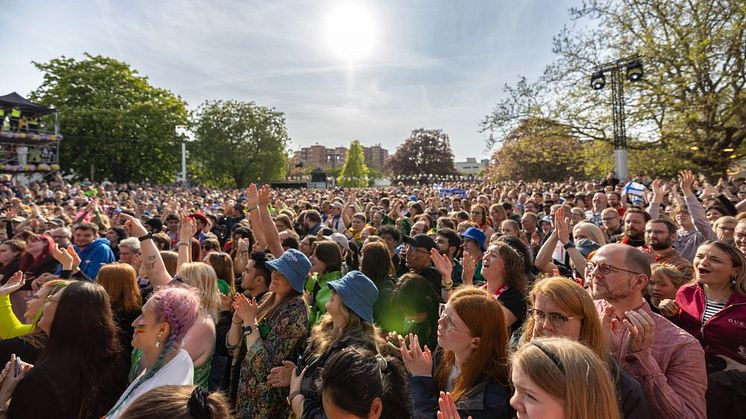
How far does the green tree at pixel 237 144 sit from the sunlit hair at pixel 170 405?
48146 mm

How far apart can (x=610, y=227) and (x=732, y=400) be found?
4.70 m

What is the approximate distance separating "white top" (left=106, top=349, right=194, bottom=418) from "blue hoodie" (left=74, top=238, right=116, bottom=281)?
4183 millimetres

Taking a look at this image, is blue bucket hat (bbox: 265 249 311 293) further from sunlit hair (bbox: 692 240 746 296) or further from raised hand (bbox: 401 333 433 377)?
sunlit hair (bbox: 692 240 746 296)

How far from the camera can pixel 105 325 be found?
2.68 m

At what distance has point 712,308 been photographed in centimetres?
Answer: 304

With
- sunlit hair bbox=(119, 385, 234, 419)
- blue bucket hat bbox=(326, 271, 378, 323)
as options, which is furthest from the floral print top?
sunlit hair bbox=(119, 385, 234, 419)

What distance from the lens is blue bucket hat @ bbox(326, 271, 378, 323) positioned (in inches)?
118

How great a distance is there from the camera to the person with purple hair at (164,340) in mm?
2363

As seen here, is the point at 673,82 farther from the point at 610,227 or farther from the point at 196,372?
the point at 196,372

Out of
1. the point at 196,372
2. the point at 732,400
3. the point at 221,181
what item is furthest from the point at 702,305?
the point at 221,181

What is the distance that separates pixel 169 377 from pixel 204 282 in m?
1.42

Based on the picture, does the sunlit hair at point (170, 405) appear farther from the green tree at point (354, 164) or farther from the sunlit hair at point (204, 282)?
the green tree at point (354, 164)

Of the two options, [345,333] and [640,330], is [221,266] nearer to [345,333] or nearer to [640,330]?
[345,333]

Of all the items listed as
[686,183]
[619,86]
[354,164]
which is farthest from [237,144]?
[686,183]
